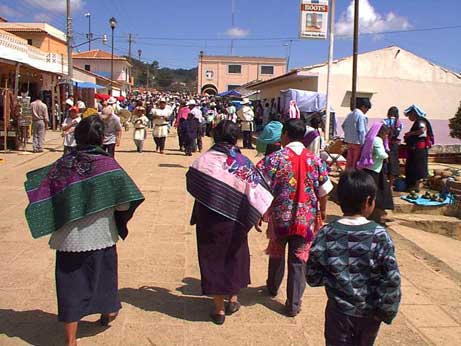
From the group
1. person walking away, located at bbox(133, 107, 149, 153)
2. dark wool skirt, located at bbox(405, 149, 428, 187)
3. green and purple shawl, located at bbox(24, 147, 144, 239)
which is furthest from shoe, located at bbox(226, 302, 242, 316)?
person walking away, located at bbox(133, 107, 149, 153)

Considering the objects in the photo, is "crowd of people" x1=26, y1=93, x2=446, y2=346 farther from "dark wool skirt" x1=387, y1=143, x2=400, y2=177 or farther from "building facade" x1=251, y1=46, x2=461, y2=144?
"building facade" x1=251, y1=46, x2=461, y2=144

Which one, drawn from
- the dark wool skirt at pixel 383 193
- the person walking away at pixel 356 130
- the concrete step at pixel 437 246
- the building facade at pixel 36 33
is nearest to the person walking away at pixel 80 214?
the concrete step at pixel 437 246

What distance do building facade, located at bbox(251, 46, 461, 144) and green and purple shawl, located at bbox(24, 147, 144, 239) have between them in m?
18.0

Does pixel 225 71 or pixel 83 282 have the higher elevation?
pixel 225 71

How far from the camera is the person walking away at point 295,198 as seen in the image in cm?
393

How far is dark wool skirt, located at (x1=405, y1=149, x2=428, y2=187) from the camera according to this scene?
29.7 feet

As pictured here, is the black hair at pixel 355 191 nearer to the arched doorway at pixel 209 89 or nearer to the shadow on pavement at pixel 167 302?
the shadow on pavement at pixel 167 302

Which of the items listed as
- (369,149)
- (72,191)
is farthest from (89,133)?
(369,149)

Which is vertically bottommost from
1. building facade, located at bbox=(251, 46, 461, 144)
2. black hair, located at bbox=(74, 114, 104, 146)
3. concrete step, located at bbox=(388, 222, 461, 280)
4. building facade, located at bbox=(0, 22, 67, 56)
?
concrete step, located at bbox=(388, 222, 461, 280)

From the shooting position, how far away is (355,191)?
2.57 m

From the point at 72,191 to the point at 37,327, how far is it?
1.18 m

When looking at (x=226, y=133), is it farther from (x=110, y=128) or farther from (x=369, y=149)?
(x=110, y=128)

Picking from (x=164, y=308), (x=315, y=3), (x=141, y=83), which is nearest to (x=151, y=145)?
(x=315, y=3)

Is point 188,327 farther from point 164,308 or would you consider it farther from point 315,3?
point 315,3
